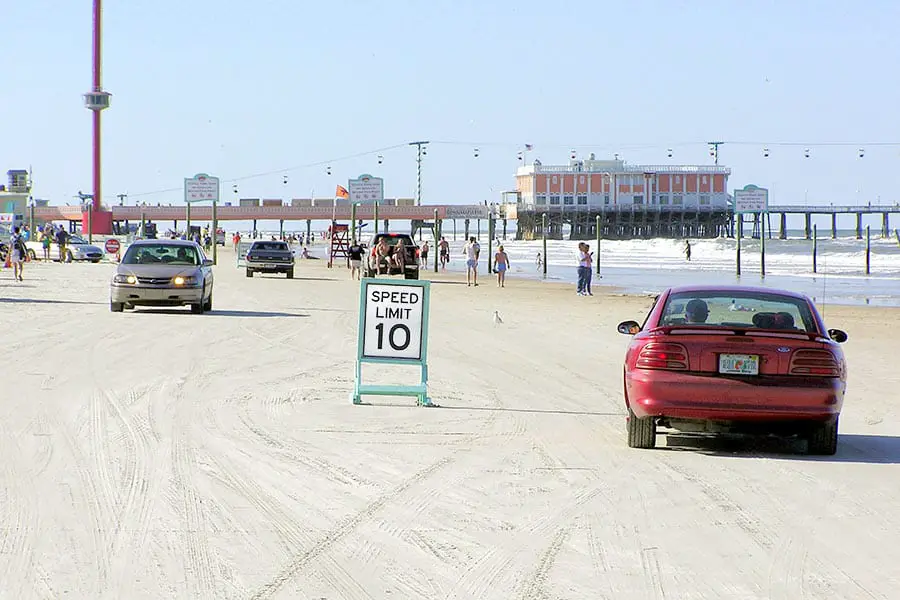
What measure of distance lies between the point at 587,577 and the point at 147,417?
22.1ft

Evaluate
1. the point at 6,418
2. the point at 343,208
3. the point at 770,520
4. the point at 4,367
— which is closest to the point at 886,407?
the point at 770,520

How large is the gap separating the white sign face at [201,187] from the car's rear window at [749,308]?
7934 cm

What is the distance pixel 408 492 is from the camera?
9.11 meters

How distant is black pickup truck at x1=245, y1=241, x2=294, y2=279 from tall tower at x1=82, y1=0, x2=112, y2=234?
84.4 metres

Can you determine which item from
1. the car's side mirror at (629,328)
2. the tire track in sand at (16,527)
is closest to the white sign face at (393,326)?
the car's side mirror at (629,328)

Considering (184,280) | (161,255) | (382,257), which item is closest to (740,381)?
(184,280)

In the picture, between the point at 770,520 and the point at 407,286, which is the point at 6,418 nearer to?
the point at 407,286

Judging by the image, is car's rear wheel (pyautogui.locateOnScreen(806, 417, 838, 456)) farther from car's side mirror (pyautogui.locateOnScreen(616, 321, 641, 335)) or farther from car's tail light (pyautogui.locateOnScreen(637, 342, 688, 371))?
car's side mirror (pyautogui.locateOnScreen(616, 321, 641, 335))

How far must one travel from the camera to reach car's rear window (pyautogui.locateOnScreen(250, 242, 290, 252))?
52469 millimetres

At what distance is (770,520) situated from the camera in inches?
328

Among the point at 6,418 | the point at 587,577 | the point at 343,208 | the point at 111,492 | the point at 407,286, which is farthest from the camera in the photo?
the point at 343,208

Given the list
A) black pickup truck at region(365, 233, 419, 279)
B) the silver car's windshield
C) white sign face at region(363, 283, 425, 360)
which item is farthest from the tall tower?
white sign face at region(363, 283, 425, 360)

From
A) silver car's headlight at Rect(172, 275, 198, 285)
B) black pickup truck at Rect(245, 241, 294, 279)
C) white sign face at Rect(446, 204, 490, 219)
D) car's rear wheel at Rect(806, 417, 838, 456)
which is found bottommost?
car's rear wheel at Rect(806, 417, 838, 456)

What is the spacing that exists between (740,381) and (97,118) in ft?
451
